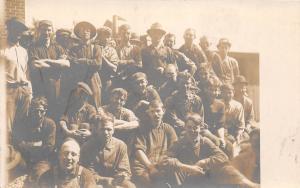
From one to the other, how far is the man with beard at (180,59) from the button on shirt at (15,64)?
1212 mm

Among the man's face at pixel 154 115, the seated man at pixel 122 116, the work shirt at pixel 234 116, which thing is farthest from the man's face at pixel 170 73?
the work shirt at pixel 234 116

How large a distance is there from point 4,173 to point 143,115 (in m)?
1.22

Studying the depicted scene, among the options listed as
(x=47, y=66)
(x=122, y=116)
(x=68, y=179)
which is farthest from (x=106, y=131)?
(x=47, y=66)

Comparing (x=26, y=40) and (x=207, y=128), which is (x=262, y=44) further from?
(x=26, y=40)

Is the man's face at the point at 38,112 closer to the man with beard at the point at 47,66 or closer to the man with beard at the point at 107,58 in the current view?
the man with beard at the point at 47,66

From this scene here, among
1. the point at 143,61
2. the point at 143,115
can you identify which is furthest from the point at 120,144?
the point at 143,61

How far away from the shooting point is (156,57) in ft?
16.6

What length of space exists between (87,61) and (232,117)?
1346mm

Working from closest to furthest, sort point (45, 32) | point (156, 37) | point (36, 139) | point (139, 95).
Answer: point (36, 139) < point (45, 32) < point (139, 95) < point (156, 37)

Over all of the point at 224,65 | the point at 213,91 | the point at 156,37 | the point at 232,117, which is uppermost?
the point at 156,37

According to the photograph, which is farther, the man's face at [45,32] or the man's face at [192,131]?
the man's face at [192,131]

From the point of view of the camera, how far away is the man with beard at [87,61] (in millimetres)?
4906

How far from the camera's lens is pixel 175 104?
5.07m

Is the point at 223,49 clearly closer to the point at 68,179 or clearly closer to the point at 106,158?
the point at 106,158
